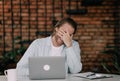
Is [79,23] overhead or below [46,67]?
overhead

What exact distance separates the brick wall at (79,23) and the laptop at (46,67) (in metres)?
2.72

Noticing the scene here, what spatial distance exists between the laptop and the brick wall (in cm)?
272

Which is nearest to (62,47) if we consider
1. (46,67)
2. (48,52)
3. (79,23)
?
(48,52)

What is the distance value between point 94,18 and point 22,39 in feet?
4.13

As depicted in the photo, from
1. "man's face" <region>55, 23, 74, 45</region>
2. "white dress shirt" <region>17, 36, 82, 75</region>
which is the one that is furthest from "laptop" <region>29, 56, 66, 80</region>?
"man's face" <region>55, 23, 74, 45</region>

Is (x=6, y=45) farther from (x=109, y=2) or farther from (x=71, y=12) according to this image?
(x=109, y=2)

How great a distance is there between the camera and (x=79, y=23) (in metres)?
5.97

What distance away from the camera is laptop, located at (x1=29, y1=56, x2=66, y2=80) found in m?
3.20

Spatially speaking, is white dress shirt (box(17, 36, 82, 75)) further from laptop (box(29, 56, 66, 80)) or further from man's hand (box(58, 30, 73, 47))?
laptop (box(29, 56, 66, 80))

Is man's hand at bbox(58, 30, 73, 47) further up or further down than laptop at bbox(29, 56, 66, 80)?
further up

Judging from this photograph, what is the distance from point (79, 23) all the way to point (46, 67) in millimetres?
2856

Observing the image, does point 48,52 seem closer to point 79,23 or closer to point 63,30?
point 63,30

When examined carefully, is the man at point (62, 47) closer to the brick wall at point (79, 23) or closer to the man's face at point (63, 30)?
the man's face at point (63, 30)

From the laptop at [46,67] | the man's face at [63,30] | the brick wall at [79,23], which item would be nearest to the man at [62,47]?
the man's face at [63,30]
